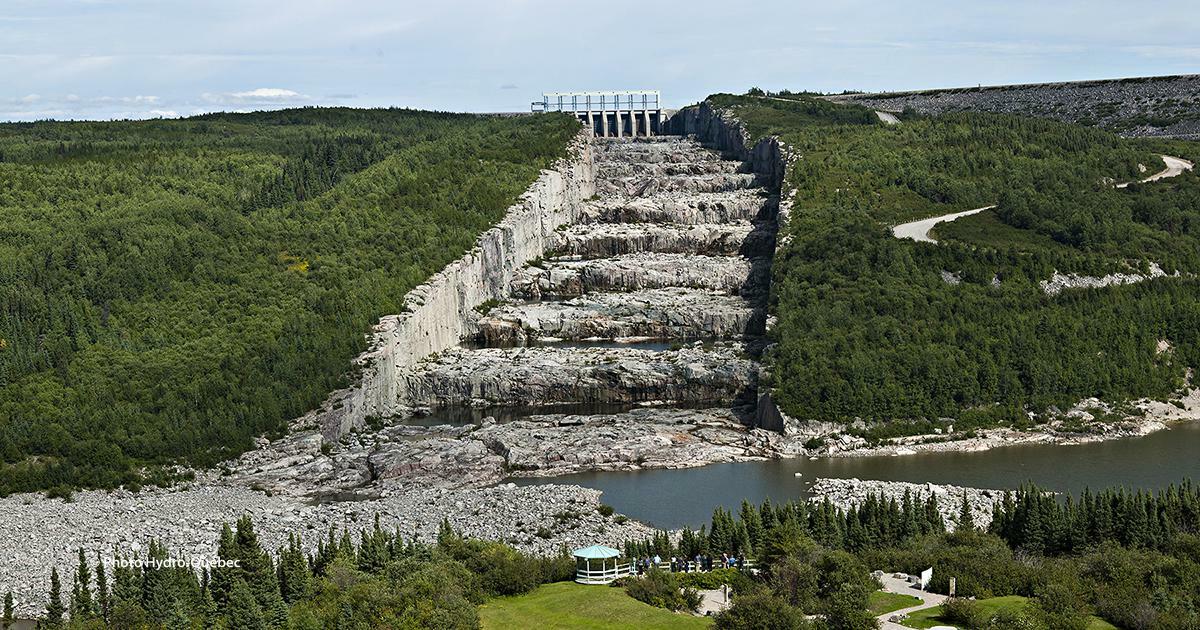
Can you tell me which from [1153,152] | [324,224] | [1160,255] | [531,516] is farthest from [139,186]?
[1153,152]

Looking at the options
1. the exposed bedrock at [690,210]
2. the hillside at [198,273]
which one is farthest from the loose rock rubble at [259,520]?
the exposed bedrock at [690,210]

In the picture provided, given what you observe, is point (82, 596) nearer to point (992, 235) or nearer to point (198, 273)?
point (198, 273)

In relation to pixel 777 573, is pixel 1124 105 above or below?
above

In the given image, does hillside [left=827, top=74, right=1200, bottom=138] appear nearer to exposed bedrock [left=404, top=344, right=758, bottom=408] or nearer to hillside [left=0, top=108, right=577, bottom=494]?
hillside [left=0, top=108, right=577, bottom=494]

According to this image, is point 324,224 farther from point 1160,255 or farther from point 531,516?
point 1160,255

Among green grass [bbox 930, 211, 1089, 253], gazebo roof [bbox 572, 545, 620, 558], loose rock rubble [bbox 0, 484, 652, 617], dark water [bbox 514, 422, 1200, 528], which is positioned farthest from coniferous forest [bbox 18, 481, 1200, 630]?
green grass [bbox 930, 211, 1089, 253]

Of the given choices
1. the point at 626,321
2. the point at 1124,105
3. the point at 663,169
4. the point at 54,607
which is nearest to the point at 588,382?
the point at 626,321
